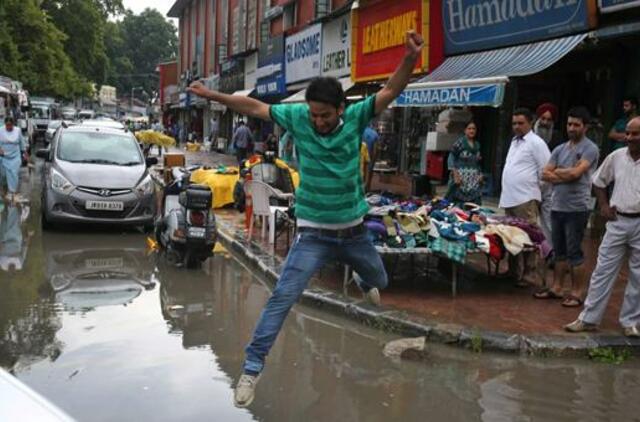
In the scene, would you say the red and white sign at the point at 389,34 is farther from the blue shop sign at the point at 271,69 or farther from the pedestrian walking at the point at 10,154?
the pedestrian walking at the point at 10,154

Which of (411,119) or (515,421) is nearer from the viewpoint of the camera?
(515,421)

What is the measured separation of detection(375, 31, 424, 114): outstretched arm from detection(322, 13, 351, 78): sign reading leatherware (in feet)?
47.6

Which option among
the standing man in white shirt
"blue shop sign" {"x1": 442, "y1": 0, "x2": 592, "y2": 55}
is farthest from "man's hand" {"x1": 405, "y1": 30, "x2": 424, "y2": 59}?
"blue shop sign" {"x1": 442, "y1": 0, "x2": 592, "y2": 55}

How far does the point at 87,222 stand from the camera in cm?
1079

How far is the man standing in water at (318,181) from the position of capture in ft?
14.1

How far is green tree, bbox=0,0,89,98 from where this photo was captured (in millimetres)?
32875

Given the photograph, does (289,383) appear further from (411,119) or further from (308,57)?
(308,57)

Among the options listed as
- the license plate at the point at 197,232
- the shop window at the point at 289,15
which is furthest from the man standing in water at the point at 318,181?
the shop window at the point at 289,15

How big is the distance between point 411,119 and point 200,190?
29.5 feet

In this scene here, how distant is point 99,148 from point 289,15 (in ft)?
52.4

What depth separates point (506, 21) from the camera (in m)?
11.8

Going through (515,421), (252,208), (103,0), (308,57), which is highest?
(103,0)

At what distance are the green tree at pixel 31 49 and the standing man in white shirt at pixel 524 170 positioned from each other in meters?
27.4

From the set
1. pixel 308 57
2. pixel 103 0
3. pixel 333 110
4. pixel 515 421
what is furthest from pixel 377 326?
pixel 103 0
